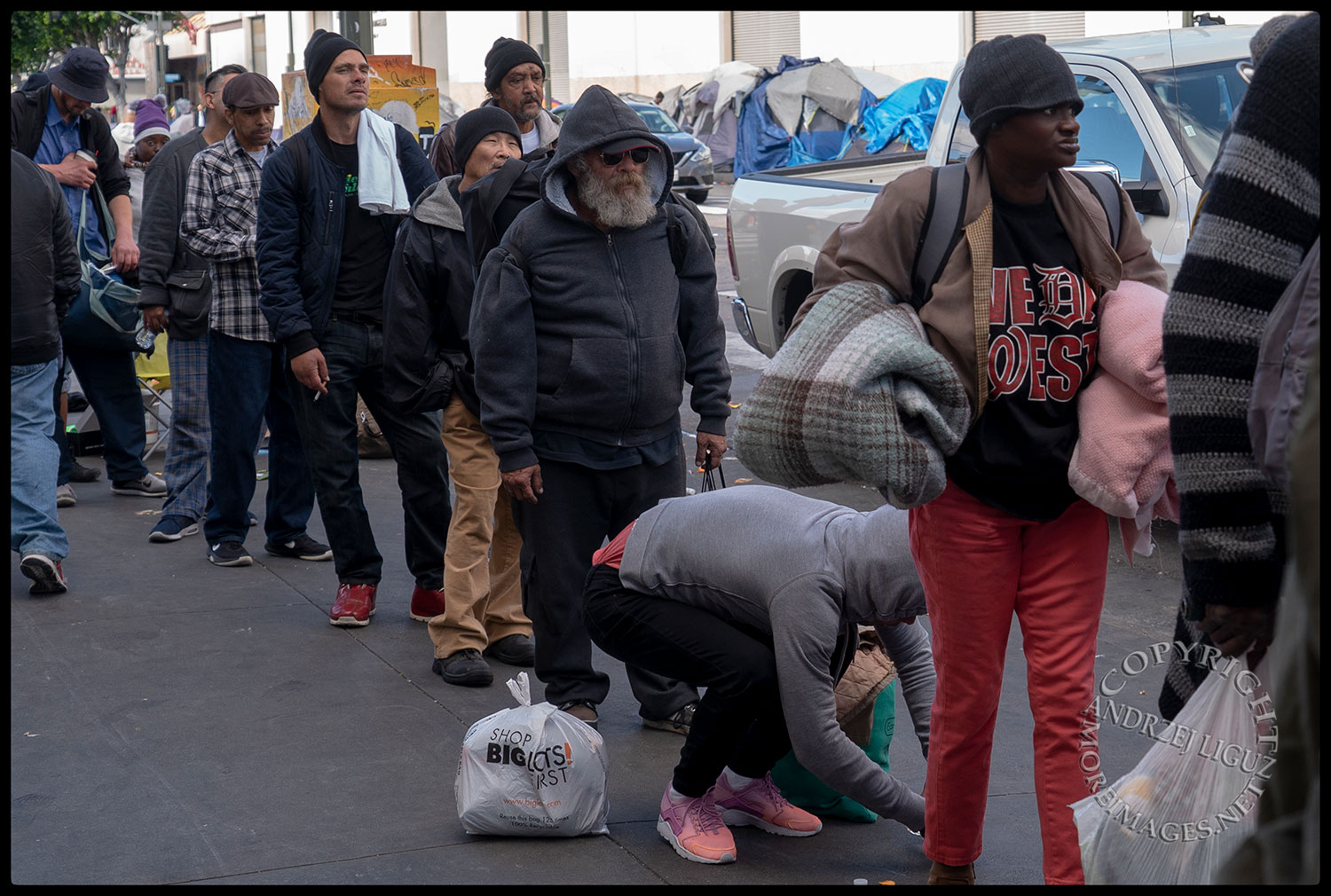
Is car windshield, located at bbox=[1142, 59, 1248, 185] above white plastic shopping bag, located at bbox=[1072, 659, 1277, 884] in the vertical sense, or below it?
above

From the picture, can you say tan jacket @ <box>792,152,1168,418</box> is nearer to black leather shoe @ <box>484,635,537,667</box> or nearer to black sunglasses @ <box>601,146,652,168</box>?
black sunglasses @ <box>601,146,652,168</box>

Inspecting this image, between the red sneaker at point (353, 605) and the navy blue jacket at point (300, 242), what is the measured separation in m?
0.99

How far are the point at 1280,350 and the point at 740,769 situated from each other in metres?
2.10

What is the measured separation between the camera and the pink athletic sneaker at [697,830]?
3.72 meters

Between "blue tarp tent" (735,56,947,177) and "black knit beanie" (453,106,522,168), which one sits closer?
"black knit beanie" (453,106,522,168)

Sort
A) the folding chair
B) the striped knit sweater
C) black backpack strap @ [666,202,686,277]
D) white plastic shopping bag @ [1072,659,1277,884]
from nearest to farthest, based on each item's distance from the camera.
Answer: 1. the striped knit sweater
2. white plastic shopping bag @ [1072,659,1277,884]
3. black backpack strap @ [666,202,686,277]
4. the folding chair

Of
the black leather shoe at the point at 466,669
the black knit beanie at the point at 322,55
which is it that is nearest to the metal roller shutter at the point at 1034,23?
the black knit beanie at the point at 322,55

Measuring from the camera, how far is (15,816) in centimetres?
403

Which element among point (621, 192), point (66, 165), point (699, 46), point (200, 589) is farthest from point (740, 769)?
point (699, 46)

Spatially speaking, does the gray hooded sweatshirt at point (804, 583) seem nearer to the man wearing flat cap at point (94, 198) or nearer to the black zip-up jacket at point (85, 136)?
the man wearing flat cap at point (94, 198)

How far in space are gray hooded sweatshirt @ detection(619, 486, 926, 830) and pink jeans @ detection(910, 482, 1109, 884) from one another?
8.0 inches

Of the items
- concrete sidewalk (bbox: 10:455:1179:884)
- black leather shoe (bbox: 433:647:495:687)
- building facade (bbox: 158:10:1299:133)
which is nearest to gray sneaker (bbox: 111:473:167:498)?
concrete sidewalk (bbox: 10:455:1179:884)

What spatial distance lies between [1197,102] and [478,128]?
3.67 m

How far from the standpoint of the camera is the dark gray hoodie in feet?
14.7
